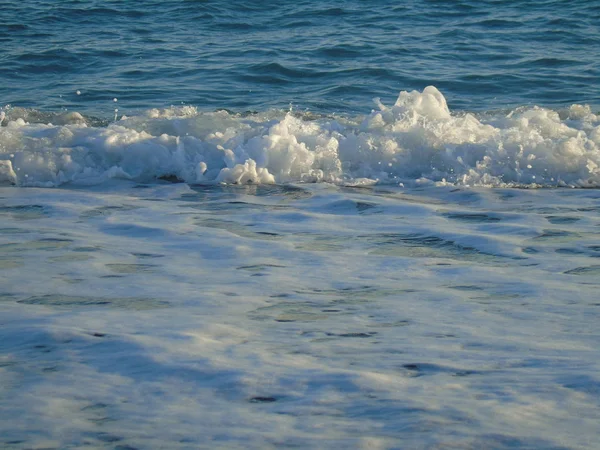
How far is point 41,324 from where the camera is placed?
299cm

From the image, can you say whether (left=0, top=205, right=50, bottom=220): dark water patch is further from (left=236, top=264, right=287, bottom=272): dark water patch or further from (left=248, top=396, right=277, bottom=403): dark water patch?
(left=248, top=396, right=277, bottom=403): dark water patch

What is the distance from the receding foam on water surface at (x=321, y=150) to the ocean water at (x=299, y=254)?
22 mm

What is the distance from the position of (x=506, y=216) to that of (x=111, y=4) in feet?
33.6

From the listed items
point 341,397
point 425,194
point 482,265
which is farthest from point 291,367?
point 425,194

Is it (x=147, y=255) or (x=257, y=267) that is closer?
(x=257, y=267)

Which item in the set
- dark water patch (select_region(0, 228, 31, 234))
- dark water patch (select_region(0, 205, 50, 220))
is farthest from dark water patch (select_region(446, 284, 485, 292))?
dark water patch (select_region(0, 205, 50, 220))

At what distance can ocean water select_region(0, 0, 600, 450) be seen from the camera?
2346mm

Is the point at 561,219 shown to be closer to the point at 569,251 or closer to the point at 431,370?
the point at 569,251

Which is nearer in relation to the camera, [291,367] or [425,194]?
[291,367]

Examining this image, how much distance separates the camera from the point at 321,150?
268 inches

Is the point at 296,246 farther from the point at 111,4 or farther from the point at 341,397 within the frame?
the point at 111,4

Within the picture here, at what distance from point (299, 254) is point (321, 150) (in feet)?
8.86

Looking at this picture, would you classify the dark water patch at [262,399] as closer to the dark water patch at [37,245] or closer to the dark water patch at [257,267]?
the dark water patch at [257,267]

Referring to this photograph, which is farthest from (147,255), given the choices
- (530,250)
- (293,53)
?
(293,53)
